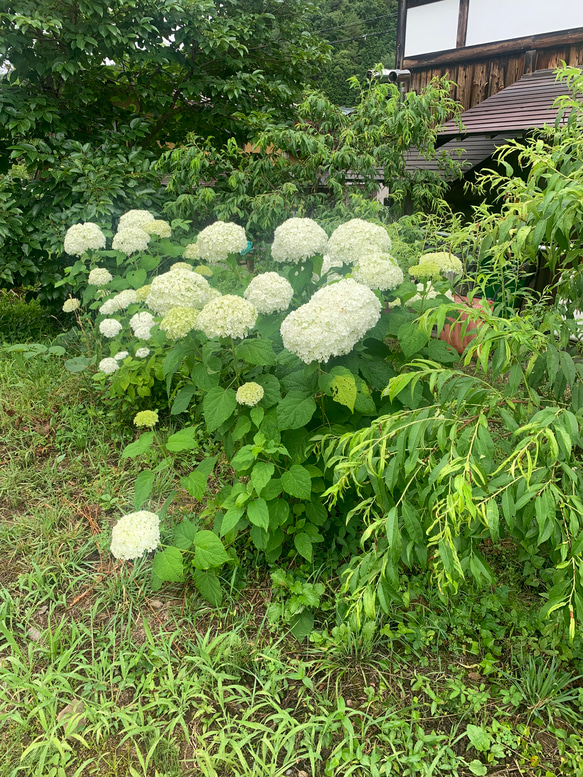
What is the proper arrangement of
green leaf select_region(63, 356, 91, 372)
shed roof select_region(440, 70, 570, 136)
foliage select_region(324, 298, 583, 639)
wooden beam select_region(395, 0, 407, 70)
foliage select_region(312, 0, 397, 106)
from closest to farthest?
foliage select_region(324, 298, 583, 639), green leaf select_region(63, 356, 91, 372), shed roof select_region(440, 70, 570, 136), wooden beam select_region(395, 0, 407, 70), foliage select_region(312, 0, 397, 106)

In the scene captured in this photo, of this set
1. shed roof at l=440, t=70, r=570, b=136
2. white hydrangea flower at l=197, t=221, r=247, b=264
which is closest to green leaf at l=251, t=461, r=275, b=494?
white hydrangea flower at l=197, t=221, r=247, b=264

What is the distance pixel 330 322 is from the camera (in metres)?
1.41

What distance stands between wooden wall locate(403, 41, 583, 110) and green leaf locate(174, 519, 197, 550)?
19.3ft

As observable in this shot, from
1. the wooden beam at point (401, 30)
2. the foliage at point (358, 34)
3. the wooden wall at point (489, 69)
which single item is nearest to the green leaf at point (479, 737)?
the wooden wall at point (489, 69)

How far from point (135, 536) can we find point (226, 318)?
0.77 meters

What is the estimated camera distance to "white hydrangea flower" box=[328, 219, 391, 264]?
5.78 ft

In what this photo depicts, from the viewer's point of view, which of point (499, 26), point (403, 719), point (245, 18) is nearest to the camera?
point (403, 719)

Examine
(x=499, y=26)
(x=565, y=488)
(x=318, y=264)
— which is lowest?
(x=565, y=488)

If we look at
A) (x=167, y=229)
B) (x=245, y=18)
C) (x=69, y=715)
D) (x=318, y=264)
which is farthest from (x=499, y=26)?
(x=69, y=715)

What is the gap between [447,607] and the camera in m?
1.75

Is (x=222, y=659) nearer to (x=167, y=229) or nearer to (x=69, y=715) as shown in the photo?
(x=69, y=715)

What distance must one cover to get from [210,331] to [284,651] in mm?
1145

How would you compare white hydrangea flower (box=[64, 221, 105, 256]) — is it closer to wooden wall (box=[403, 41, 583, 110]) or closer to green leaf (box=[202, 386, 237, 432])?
green leaf (box=[202, 386, 237, 432])

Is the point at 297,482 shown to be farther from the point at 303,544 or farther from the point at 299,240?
the point at 299,240
